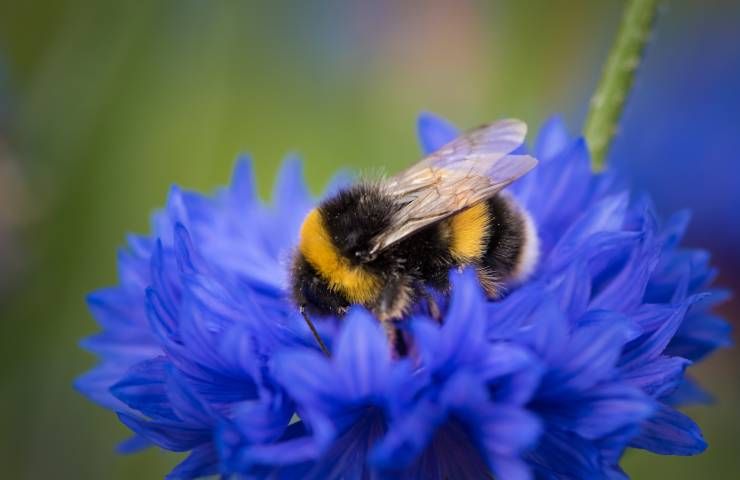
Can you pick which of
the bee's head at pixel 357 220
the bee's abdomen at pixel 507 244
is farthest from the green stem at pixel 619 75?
the bee's head at pixel 357 220

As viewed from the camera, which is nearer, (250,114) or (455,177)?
(455,177)

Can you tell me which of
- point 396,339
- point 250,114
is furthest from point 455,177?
point 250,114

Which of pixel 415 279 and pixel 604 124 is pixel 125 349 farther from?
pixel 604 124

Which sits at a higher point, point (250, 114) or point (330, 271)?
point (250, 114)

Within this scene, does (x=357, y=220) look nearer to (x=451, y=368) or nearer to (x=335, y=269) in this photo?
(x=335, y=269)

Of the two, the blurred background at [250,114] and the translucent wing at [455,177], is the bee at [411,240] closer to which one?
the translucent wing at [455,177]

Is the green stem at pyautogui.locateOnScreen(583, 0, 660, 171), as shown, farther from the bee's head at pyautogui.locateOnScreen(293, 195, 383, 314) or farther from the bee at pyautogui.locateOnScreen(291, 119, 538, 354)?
the bee's head at pyautogui.locateOnScreen(293, 195, 383, 314)

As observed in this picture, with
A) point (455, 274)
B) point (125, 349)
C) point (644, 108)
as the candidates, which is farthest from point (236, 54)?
point (455, 274)

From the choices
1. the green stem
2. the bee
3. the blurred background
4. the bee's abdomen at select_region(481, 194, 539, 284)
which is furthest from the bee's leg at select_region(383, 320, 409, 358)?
the blurred background
